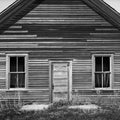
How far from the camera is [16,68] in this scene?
17.3 metres

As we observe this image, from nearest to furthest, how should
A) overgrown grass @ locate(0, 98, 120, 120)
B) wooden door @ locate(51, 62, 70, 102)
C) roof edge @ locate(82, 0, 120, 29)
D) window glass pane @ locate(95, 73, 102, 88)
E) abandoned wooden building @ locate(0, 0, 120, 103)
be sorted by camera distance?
overgrown grass @ locate(0, 98, 120, 120)
roof edge @ locate(82, 0, 120, 29)
abandoned wooden building @ locate(0, 0, 120, 103)
wooden door @ locate(51, 62, 70, 102)
window glass pane @ locate(95, 73, 102, 88)

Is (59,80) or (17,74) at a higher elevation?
(17,74)

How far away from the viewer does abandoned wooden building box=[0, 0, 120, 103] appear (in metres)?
17.2

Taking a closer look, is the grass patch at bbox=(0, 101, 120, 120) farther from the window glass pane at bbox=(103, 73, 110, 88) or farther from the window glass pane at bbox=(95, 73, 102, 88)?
the window glass pane at bbox=(103, 73, 110, 88)

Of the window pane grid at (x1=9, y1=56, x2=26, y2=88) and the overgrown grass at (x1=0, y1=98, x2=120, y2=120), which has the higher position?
the window pane grid at (x1=9, y1=56, x2=26, y2=88)

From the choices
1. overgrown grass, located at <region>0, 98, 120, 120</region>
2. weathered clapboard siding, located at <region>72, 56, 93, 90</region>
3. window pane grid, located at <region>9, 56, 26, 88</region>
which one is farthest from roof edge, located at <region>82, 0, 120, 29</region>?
overgrown grass, located at <region>0, 98, 120, 120</region>

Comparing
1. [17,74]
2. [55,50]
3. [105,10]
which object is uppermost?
[105,10]

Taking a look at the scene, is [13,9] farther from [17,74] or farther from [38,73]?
[38,73]

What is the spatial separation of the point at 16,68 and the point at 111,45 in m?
5.29

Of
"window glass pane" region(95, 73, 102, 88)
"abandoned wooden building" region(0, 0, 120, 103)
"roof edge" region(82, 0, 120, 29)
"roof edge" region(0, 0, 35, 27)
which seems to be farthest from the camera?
"window glass pane" region(95, 73, 102, 88)

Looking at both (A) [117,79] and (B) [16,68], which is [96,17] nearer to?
(A) [117,79]

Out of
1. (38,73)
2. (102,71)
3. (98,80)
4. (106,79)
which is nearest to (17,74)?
(38,73)

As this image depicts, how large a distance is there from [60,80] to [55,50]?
1.64 meters

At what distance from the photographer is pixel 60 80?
17344mm
